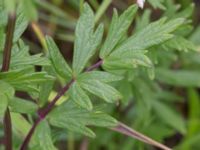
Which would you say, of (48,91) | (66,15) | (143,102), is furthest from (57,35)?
(48,91)

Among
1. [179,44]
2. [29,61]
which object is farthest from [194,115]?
[29,61]

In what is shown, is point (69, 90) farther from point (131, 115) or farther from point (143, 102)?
point (131, 115)

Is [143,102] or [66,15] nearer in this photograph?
[143,102]

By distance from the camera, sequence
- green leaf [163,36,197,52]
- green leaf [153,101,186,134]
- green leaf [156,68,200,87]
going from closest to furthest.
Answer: green leaf [163,36,197,52] < green leaf [156,68,200,87] < green leaf [153,101,186,134]

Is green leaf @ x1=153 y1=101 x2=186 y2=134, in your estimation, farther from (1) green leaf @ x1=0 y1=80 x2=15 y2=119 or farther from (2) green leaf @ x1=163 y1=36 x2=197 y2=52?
(1) green leaf @ x1=0 y1=80 x2=15 y2=119

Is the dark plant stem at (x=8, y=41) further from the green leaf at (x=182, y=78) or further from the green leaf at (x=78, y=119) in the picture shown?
the green leaf at (x=182, y=78)

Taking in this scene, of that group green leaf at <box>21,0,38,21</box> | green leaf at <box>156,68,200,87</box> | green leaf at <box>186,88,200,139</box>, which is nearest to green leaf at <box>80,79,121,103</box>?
green leaf at <box>21,0,38,21</box>
